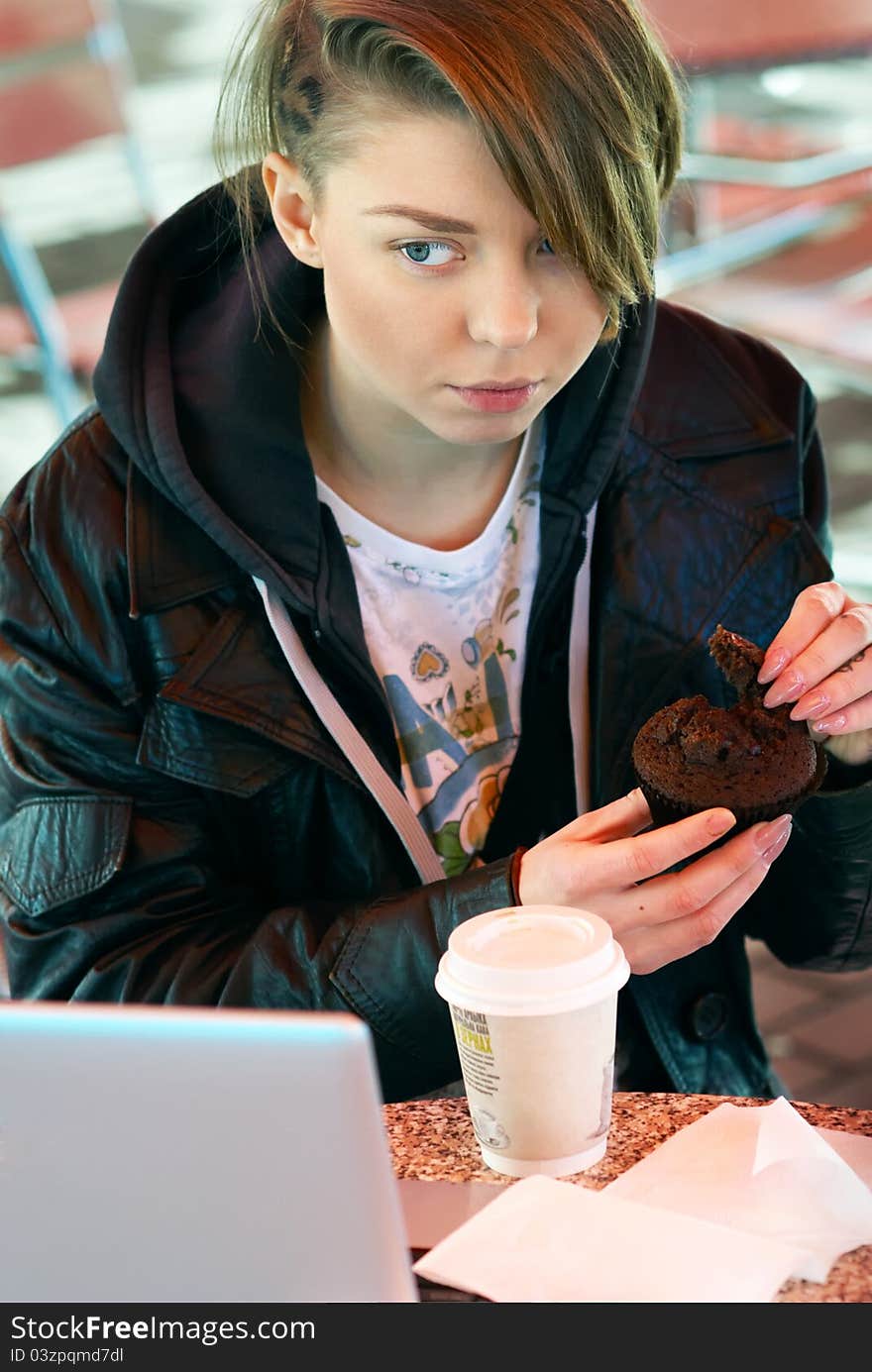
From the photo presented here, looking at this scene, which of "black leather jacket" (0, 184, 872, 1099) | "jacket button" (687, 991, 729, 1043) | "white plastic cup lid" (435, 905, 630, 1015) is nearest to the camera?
"white plastic cup lid" (435, 905, 630, 1015)

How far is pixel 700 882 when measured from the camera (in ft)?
3.85

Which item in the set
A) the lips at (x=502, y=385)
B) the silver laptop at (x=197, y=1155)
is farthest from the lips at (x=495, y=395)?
the silver laptop at (x=197, y=1155)

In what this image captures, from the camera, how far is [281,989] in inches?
53.0

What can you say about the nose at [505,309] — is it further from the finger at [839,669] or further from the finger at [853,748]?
the finger at [853,748]

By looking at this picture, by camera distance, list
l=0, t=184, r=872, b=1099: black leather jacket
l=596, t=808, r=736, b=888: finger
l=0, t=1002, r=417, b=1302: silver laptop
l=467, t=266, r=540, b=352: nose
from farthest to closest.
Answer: l=0, t=184, r=872, b=1099: black leather jacket → l=467, t=266, r=540, b=352: nose → l=596, t=808, r=736, b=888: finger → l=0, t=1002, r=417, b=1302: silver laptop

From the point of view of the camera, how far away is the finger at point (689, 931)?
4.01ft

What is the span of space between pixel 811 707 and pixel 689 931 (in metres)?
0.20

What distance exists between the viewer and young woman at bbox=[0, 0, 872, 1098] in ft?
4.07

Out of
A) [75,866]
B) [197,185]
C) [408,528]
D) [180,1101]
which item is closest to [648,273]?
[408,528]

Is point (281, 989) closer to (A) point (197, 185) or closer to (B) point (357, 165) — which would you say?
(B) point (357, 165)

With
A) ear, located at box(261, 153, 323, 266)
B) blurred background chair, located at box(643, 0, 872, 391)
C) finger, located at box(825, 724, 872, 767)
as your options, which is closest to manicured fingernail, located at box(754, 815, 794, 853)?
finger, located at box(825, 724, 872, 767)

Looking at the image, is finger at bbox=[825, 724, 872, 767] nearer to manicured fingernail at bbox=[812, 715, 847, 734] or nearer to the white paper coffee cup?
manicured fingernail at bbox=[812, 715, 847, 734]

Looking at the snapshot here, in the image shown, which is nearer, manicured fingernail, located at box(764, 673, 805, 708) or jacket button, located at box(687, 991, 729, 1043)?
manicured fingernail, located at box(764, 673, 805, 708)

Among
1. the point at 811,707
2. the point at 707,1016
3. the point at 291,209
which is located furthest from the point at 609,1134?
the point at 291,209
